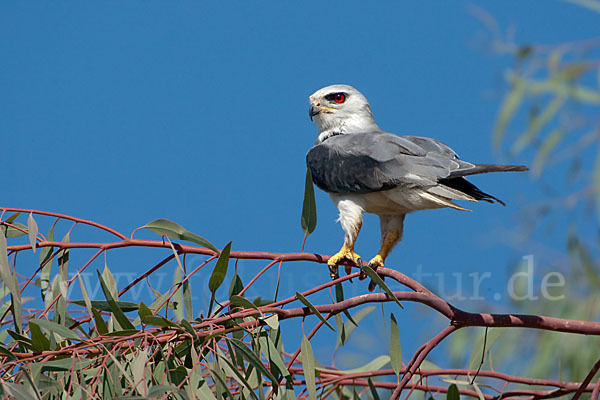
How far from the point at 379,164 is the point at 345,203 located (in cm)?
24

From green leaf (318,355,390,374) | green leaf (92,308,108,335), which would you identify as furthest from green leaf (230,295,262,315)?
green leaf (318,355,390,374)

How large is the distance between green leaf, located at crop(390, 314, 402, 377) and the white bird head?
1599mm

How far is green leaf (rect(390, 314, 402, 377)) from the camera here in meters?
2.32

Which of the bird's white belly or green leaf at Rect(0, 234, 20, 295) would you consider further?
the bird's white belly

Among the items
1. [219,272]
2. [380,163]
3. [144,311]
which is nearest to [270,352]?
[219,272]

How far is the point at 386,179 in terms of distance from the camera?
116 inches

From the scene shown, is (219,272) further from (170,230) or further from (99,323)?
(99,323)

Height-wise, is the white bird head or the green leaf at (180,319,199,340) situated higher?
the white bird head

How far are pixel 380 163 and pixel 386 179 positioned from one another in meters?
0.09

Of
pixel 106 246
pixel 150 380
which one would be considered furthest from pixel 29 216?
pixel 150 380

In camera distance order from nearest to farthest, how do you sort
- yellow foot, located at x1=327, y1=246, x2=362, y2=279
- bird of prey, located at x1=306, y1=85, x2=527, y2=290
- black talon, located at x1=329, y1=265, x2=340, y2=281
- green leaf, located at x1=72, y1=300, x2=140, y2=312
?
green leaf, located at x1=72, y1=300, x2=140, y2=312 < bird of prey, located at x1=306, y1=85, x2=527, y2=290 < yellow foot, located at x1=327, y1=246, x2=362, y2=279 < black talon, located at x1=329, y1=265, x2=340, y2=281

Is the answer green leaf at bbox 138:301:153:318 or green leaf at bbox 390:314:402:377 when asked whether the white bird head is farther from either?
green leaf at bbox 138:301:153:318

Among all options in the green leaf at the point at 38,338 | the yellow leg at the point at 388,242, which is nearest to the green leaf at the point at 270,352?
the green leaf at the point at 38,338

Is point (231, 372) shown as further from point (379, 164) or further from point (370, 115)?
point (370, 115)
